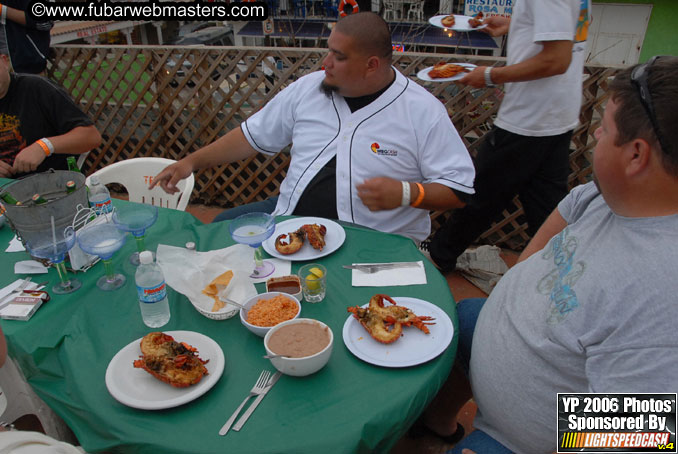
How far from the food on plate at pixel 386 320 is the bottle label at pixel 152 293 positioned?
0.59 metres

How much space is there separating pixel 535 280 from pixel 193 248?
1.26 metres

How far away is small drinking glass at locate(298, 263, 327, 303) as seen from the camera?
60.0 inches

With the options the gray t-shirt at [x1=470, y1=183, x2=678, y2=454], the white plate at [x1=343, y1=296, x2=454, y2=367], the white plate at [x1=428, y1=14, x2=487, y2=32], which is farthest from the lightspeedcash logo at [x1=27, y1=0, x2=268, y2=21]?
the gray t-shirt at [x1=470, y1=183, x2=678, y2=454]

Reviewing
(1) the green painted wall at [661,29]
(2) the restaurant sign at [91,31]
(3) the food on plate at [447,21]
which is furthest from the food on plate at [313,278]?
(1) the green painted wall at [661,29]

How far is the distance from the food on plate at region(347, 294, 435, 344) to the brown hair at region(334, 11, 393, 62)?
135 centimetres

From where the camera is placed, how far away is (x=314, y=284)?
1525 mm

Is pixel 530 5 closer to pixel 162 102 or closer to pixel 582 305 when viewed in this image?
pixel 582 305

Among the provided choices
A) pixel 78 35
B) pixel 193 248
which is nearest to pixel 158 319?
pixel 193 248

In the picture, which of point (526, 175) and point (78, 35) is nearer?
point (526, 175)

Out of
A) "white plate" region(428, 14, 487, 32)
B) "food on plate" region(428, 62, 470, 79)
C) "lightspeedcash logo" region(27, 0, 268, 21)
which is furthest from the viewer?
"lightspeedcash logo" region(27, 0, 268, 21)

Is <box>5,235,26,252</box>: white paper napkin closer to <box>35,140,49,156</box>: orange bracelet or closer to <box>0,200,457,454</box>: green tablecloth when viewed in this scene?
<box>0,200,457,454</box>: green tablecloth

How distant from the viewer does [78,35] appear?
A: 29.6ft

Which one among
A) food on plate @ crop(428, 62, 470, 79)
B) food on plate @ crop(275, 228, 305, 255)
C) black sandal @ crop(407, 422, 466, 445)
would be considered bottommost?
black sandal @ crop(407, 422, 466, 445)

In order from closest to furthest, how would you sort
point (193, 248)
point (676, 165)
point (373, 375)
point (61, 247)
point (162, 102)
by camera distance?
point (676, 165) < point (373, 375) < point (61, 247) < point (193, 248) < point (162, 102)
